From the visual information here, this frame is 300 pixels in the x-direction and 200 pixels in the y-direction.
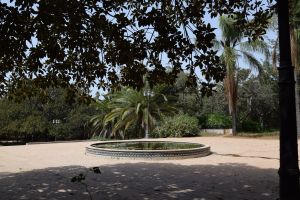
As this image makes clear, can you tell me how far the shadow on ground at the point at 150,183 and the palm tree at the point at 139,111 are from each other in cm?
1488

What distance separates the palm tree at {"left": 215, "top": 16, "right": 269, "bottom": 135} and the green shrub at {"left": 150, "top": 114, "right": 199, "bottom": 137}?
2.66 metres

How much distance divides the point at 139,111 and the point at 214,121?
543cm

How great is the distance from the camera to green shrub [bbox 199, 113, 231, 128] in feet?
87.7

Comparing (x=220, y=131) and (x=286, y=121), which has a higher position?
(x=286, y=121)

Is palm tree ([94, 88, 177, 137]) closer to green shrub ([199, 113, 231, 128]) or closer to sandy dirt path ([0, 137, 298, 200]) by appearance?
green shrub ([199, 113, 231, 128])

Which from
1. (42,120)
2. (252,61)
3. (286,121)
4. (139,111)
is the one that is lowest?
(286,121)

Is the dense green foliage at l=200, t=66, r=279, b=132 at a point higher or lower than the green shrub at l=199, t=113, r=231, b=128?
higher

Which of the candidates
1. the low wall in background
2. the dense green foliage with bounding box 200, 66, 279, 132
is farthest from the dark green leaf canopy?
the dense green foliage with bounding box 200, 66, 279, 132

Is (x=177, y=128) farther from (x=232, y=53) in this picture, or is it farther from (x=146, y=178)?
(x=146, y=178)

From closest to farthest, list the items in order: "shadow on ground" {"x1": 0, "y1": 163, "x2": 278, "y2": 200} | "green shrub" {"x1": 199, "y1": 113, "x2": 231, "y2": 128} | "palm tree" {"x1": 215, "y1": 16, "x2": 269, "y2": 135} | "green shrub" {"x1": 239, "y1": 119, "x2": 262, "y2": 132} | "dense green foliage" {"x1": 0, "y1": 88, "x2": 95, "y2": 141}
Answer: "shadow on ground" {"x1": 0, "y1": 163, "x2": 278, "y2": 200}
"palm tree" {"x1": 215, "y1": 16, "x2": 269, "y2": 135}
"green shrub" {"x1": 199, "y1": 113, "x2": 231, "y2": 128}
"green shrub" {"x1": 239, "y1": 119, "x2": 262, "y2": 132}
"dense green foliage" {"x1": 0, "y1": 88, "x2": 95, "y2": 141}

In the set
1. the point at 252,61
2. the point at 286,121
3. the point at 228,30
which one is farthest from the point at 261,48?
the point at 286,121

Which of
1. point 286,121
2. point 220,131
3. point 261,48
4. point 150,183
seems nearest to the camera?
point 286,121

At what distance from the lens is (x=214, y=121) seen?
2673 cm

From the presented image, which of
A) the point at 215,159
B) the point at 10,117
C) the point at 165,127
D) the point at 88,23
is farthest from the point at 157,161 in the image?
the point at 10,117
